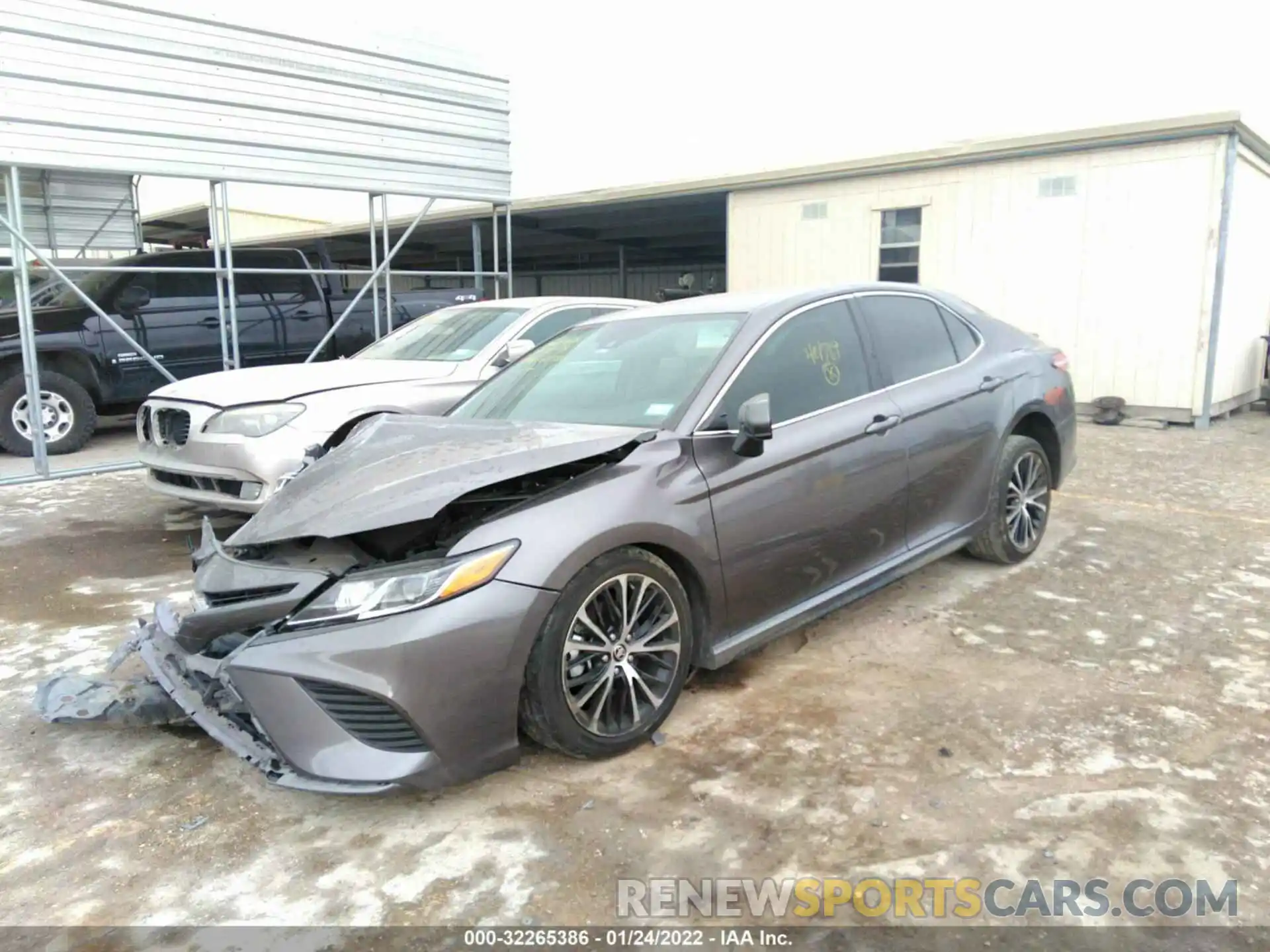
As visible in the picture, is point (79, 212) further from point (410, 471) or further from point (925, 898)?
point (925, 898)

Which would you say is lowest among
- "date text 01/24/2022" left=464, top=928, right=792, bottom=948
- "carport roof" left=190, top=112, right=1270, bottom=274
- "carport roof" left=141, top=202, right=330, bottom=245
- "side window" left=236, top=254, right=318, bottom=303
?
"date text 01/24/2022" left=464, top=928, right=792, bottom=948

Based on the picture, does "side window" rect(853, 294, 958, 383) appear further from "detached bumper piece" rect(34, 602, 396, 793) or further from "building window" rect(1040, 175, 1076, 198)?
"building window" rect(1040, 175, 1076, 198)

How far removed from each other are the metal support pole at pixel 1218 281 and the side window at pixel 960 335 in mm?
6733

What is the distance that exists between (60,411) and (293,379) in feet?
15.8

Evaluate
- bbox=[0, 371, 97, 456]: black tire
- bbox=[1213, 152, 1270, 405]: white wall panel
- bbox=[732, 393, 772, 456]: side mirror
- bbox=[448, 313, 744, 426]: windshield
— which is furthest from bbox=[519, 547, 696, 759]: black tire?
bbox=[1213, 152, 1270, 405]: white wall panel

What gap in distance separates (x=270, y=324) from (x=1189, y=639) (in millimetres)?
8923

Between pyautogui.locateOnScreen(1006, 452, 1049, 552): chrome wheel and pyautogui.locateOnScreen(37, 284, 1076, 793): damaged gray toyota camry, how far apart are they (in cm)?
44

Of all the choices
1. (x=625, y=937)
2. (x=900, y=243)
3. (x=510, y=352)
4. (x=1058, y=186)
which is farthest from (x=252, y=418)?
(x=1058, y=186)

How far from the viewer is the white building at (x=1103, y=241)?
9.63 m

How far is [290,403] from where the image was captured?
5.25 metres

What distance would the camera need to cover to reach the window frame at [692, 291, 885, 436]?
10.6 feet

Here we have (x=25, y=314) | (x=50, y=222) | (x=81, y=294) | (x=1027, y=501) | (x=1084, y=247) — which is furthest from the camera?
(x=50, y=222)

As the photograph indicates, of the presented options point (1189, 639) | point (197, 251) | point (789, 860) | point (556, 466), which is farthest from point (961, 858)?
point (197, 251)

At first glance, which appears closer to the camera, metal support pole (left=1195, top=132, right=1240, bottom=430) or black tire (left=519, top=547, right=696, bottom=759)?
black tire (left=519, top=547, right=696, bottom=759)
